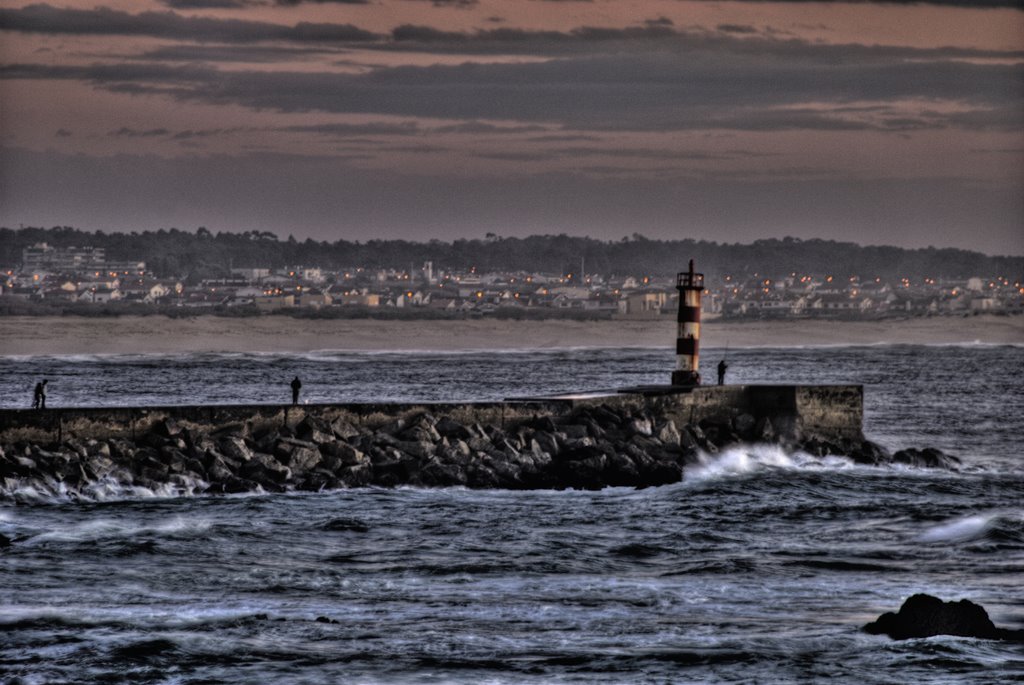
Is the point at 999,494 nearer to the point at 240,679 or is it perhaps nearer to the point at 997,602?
the point at 997,602

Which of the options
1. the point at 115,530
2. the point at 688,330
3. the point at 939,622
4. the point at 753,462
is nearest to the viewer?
the point at 939,622

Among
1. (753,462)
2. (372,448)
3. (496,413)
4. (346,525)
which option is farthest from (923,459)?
(346,525)

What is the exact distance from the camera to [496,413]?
85.9 ft

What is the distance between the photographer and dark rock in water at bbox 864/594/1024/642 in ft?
47.5

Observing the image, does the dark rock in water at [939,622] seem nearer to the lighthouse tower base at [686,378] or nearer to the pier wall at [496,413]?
the pier wall at [496,413]

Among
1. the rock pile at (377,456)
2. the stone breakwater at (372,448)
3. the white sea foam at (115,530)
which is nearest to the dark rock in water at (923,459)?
the stone breakwater at (372,448)

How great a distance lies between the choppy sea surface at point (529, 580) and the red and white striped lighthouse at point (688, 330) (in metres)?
2.72

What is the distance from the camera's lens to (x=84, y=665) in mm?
13578

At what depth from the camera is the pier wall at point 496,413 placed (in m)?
23.0

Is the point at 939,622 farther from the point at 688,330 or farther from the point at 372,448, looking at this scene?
the point at 688,330

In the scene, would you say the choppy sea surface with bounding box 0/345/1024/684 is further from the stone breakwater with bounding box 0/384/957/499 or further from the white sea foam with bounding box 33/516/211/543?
the stone breakwater with bounding box 0/384/957/499

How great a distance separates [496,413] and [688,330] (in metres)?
5.80

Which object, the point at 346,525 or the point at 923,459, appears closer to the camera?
the point at 346,525

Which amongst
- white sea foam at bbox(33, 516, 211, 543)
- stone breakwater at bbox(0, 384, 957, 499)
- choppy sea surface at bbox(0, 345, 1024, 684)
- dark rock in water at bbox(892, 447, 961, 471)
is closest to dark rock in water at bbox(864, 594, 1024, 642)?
choppy sea surface at bbox(0, 345, 1024, 684)
